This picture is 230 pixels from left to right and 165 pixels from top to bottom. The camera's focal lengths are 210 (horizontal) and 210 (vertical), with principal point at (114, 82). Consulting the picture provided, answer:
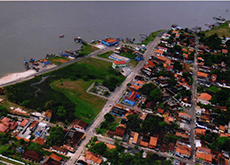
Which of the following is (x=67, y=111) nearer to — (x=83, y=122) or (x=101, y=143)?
(x=83, y=122)

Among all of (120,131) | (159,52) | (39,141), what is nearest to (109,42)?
(159,52)

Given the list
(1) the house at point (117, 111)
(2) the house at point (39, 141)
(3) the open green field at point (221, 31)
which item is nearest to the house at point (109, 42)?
(1) the house at point (117, 111)

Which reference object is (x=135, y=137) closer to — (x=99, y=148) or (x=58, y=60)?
(x=99, y=148)

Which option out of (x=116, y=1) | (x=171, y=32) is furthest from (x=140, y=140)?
(x=116, y=1)

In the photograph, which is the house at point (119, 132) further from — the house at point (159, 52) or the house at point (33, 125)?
the house at point (159, 52)

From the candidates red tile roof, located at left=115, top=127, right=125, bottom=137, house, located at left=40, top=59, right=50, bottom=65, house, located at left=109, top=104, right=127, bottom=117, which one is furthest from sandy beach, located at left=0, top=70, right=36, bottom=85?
red tile roof, located at left=115, top=127, right=125, bottom=137

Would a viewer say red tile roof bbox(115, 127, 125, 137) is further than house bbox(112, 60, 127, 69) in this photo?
No

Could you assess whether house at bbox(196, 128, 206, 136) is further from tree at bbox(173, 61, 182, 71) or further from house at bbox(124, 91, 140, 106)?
tree at bbox(173, 61, 182, 71)
